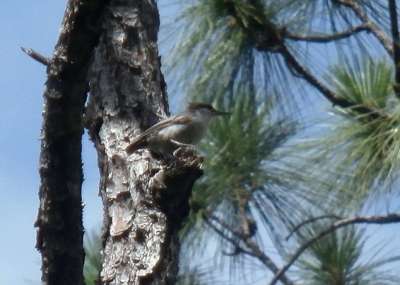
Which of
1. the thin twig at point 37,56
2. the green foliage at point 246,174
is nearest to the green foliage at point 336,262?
the green foliage at point 246,174

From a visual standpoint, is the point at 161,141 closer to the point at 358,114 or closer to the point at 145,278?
the point at 145,278

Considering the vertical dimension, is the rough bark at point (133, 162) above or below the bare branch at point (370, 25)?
below

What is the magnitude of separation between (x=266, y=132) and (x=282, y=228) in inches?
9.6

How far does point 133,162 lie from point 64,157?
26 cm

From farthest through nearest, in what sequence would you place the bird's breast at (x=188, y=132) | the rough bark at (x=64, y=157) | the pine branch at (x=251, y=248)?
the pine branch at (x=251, y=248) → the bird's breast at (x=188, y=132) → the rough bark at (x=64, y=157)

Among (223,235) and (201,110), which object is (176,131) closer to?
(201,110)

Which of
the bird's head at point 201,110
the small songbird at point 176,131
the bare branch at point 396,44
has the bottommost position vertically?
the small songbird at point 176,131

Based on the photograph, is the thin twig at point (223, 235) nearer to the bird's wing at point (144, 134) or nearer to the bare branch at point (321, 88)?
the bare branch at point (321, 88)

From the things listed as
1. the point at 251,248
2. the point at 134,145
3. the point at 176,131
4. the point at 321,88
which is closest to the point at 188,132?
the point at 176,131

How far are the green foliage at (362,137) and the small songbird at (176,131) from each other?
0.85 ft

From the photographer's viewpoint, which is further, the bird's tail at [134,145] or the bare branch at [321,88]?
the bare branch at [321,88]

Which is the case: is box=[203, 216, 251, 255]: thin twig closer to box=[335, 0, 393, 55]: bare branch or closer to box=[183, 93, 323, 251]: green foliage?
box=[183, 93, 323, 251]: green foliage

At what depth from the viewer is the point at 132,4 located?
191 centimetres

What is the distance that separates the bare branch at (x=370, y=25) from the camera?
112 inches
